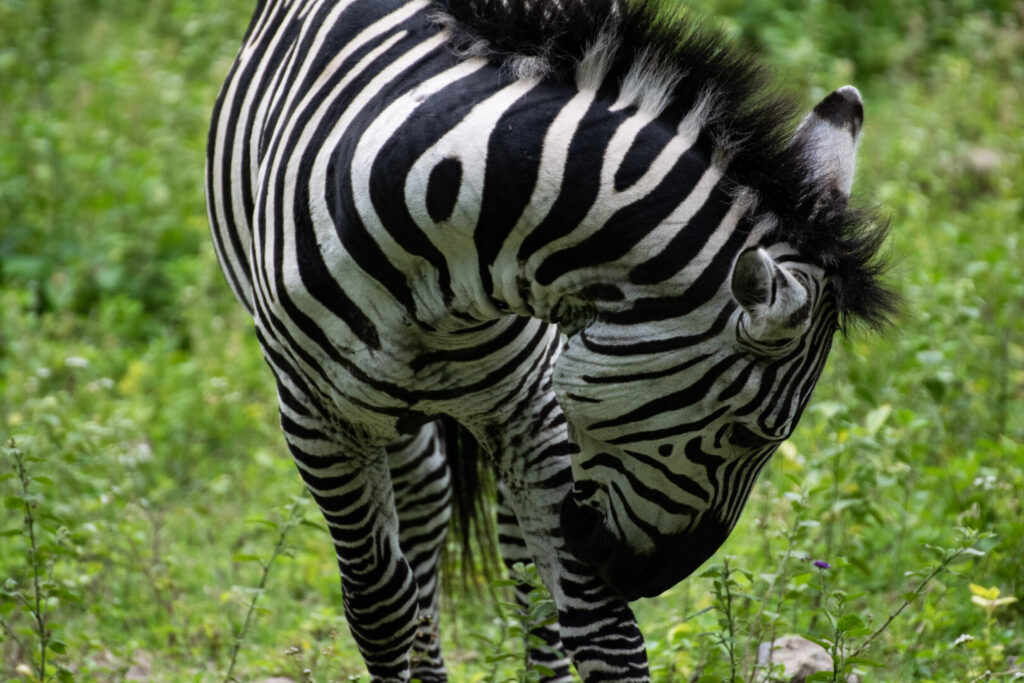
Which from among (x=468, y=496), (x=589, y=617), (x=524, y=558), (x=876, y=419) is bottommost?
(x=468, y=496)

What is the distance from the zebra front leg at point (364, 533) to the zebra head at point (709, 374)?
73cm

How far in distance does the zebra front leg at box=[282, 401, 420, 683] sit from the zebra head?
728 millimetres

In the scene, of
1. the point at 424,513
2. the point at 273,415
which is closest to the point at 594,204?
the point at 424,513

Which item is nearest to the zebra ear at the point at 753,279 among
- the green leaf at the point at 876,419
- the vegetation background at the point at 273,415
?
the vegetation background at the point at 273,415

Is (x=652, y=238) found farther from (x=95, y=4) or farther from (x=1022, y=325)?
(x=95, y=4)

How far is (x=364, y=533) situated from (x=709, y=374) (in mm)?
1254

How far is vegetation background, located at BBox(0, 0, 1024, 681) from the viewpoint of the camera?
3896 millimetres

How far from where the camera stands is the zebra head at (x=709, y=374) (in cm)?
233

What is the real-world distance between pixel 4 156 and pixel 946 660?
7252 mm

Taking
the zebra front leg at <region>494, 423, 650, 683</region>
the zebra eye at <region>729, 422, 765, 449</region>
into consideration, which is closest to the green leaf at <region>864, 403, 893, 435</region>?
the zebra front leg at <region>494, 423, 650, 683</region>

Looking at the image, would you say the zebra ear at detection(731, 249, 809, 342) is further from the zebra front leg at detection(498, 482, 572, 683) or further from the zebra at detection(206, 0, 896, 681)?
the zebra front leg at detection(498, 482, 572, 683)

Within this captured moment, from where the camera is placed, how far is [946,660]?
13.0 ft

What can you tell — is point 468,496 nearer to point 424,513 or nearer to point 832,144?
point 424,513

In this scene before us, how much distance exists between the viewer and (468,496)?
414 cm
